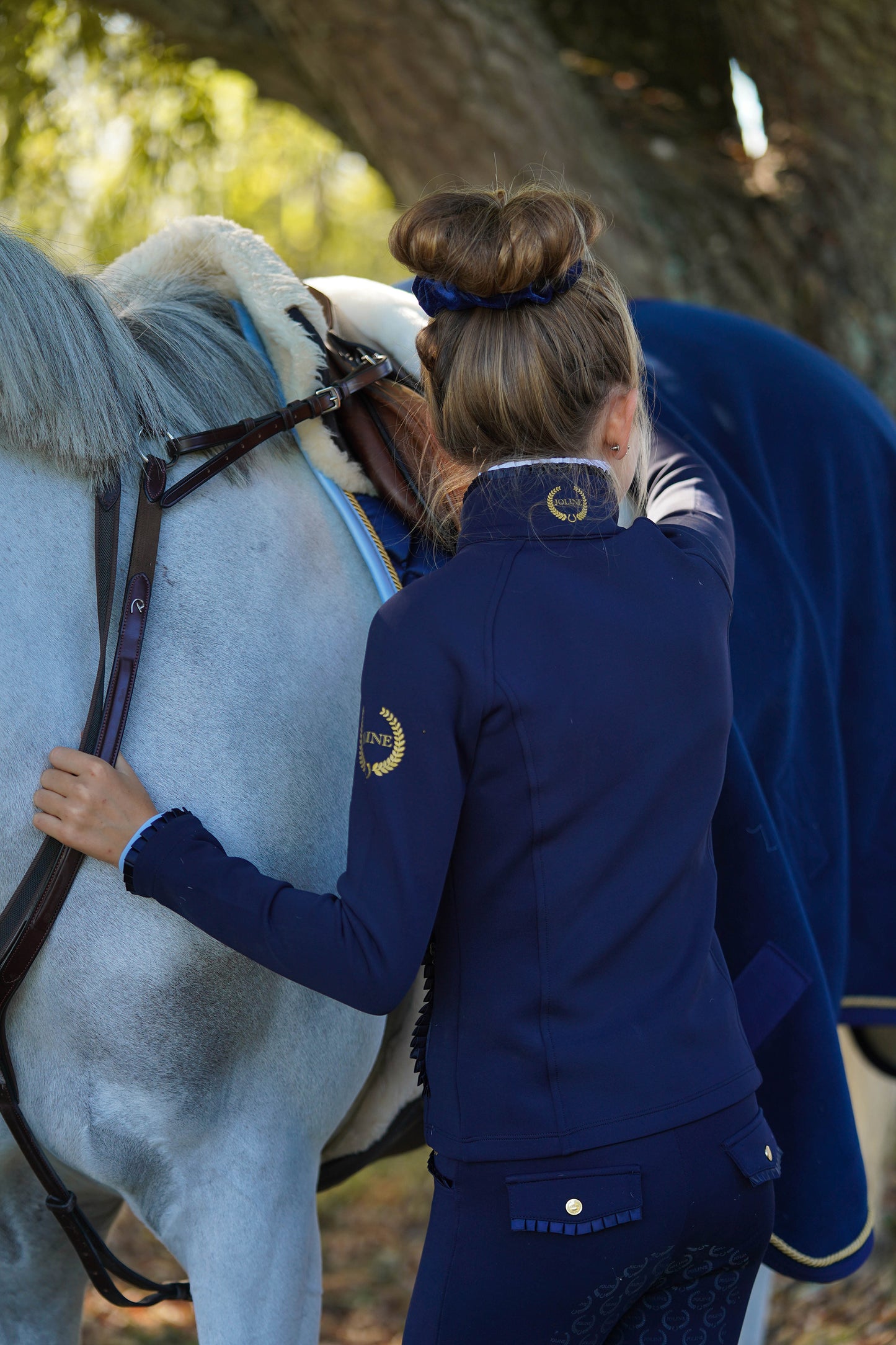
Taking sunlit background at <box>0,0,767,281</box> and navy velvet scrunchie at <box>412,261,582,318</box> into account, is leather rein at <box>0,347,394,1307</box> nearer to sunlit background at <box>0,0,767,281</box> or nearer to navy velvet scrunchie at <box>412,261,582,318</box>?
navy velvet scrunchie at <box>412,261,582,318</box>

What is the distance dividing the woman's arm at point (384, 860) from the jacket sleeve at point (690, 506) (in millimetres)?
338

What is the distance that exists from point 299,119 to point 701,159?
1963 millimetres

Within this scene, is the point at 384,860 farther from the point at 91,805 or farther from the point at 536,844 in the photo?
the point at 91,805

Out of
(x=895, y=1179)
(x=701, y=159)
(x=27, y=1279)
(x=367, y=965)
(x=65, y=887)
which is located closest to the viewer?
(x=367, y=965)

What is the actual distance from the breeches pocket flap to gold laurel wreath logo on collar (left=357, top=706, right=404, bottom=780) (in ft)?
1.24

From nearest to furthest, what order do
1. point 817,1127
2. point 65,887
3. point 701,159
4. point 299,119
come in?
point 65,887, point 817,1127, point 701,159, point 299,119

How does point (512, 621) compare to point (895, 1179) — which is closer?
point (512, 621)

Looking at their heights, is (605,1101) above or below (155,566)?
below

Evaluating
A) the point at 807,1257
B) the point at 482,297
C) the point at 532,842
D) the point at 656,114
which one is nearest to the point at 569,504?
the point at 482,297

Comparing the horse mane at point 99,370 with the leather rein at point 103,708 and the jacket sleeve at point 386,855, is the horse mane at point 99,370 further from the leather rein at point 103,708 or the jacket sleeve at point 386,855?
the jacket sleeve at point 386,855

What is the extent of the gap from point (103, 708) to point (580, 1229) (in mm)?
651

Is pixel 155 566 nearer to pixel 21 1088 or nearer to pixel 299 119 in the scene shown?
pixel 21 1088

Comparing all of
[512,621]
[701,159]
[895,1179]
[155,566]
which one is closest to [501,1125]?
[512,621]

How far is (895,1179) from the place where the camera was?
387cm
